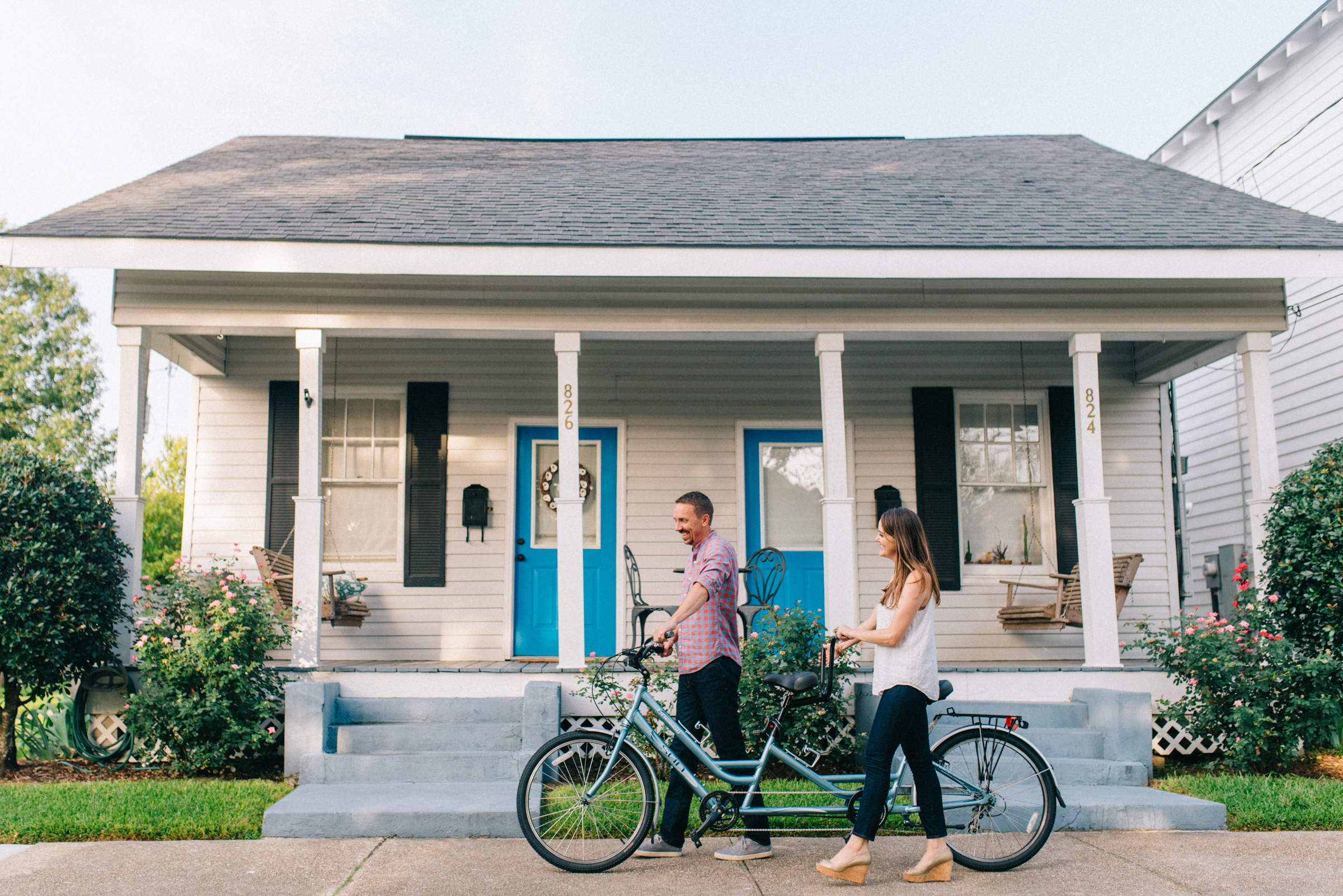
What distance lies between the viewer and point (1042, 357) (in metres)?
8.18

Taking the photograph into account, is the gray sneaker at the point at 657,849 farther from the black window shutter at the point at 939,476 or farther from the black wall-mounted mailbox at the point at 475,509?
the black window shutter at the point at 939,476

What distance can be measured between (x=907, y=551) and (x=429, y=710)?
A: 3.36 metres

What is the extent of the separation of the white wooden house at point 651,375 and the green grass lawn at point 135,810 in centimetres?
52

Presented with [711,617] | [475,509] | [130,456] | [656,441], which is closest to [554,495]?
[475,509]

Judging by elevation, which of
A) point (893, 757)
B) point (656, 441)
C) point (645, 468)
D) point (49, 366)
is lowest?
point (893, 757)

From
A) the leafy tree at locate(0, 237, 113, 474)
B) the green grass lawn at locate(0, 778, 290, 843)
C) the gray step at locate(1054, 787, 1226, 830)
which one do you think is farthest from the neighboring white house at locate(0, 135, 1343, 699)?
the leafy tree at locate(0, 237, 113, 474)

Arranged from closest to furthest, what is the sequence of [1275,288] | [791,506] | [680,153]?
[1275,288] < [791,506] < [680,153]

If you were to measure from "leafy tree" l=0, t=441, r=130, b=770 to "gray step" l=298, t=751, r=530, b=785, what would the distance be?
1.56 meters

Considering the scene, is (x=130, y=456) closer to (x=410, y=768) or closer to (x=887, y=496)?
(x=410, y=768)

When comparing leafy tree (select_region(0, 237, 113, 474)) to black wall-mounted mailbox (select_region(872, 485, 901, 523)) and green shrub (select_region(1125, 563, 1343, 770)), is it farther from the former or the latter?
green shrub (select_region(1125, 563, 1343, 770))

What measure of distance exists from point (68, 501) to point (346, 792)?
242cm

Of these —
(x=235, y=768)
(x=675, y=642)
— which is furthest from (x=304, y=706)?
(x=675, y=642)

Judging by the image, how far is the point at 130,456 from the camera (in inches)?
244

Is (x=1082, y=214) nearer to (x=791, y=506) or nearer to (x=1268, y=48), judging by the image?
(x=791, y=506)
